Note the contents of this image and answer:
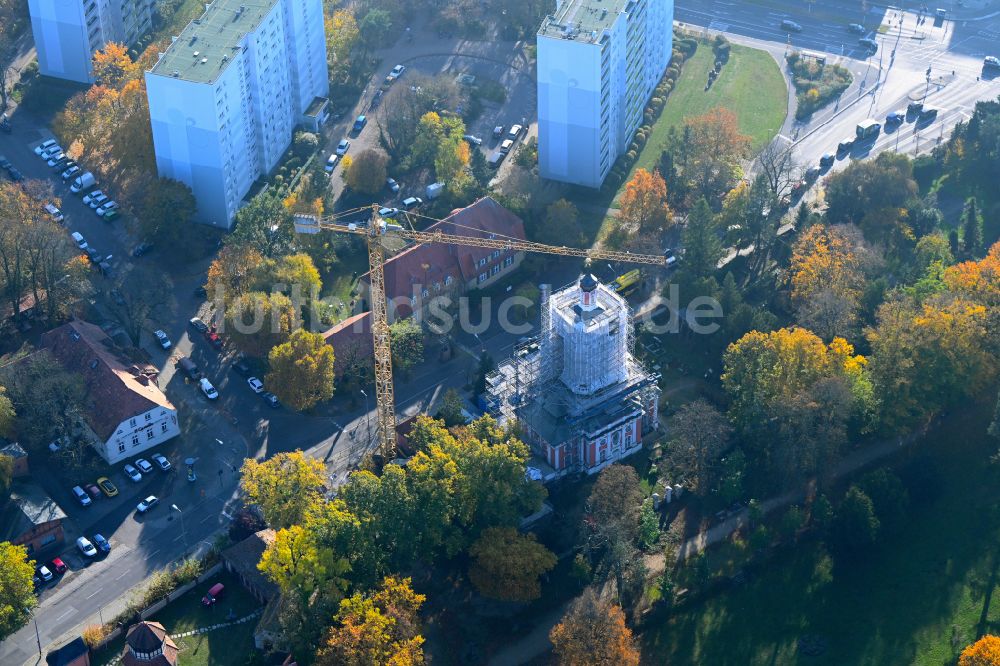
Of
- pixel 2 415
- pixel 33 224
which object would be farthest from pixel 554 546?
pixel 33 224

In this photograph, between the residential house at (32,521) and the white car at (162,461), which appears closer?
the residential house at (32,521)

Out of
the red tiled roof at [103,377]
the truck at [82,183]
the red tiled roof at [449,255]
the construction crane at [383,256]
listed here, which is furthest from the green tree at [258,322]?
the truck at [82,183]

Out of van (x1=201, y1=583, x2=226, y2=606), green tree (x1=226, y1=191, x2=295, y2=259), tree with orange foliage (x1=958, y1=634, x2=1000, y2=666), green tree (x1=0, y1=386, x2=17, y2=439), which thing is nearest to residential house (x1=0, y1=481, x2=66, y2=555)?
green tree (x1=0, y1=386, x2=17, y2=439)

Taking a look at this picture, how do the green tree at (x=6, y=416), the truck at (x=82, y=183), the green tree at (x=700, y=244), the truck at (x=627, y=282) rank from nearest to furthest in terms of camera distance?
the green tree at (x=6, y=416) < the green tree at (x=700, y=244) < the truck at (x=627, y=282) < the truck at (x=82, y=183)

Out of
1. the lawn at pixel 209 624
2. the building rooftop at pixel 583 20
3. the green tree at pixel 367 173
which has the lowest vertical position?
the lawn at pixel 209 624

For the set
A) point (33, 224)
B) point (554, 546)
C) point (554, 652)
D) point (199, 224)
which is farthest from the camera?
point (199, 224)

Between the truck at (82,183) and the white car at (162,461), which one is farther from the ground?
the truck at (82,183)

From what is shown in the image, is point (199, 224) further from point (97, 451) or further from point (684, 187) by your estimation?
point (684, 187)

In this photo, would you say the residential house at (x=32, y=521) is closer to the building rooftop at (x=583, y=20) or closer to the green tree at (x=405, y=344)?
the green tree at (x=405, y=344)
